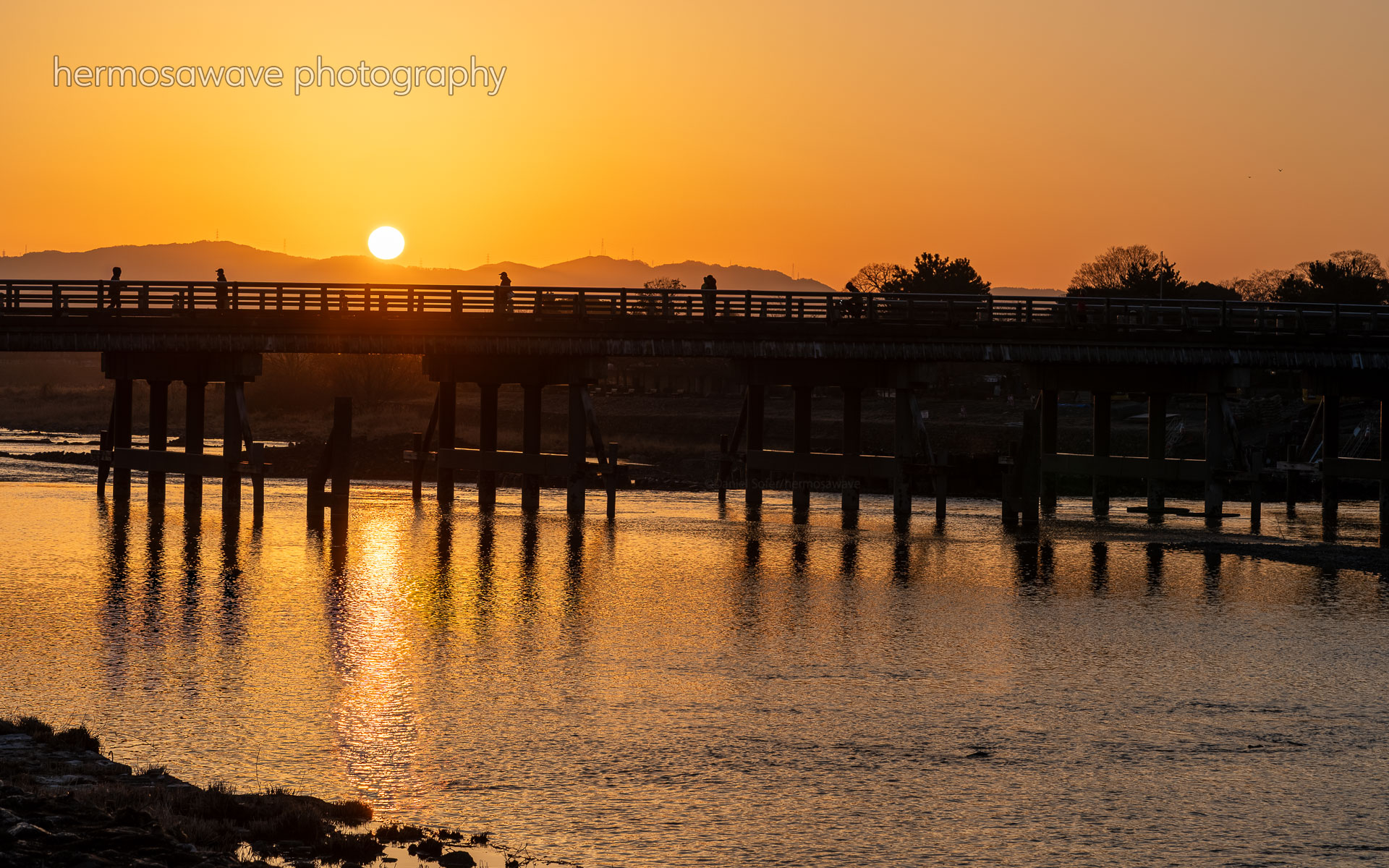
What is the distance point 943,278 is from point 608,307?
256 feet

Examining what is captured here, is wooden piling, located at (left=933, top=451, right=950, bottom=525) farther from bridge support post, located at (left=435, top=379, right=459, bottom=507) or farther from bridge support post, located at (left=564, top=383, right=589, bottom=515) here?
bridge support post, located at (left=435, top=379, right=459, bottom=507)

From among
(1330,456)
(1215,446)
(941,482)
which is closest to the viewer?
Answer: (941,482)

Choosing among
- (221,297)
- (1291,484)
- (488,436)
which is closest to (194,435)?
(221,297)

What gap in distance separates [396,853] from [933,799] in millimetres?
4609

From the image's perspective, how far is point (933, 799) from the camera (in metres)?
12.4

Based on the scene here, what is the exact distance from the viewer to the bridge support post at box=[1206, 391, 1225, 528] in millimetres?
40375

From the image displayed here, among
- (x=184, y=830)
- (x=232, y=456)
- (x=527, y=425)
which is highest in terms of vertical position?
(x=527, y=425)

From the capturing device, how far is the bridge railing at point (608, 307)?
37.7 m

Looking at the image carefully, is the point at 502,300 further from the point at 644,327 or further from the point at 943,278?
the point at 943,278

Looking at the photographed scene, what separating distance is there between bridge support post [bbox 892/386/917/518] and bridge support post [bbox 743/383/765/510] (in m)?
4.11

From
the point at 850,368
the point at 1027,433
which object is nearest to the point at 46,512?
the point at 850,368

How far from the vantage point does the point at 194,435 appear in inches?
1533

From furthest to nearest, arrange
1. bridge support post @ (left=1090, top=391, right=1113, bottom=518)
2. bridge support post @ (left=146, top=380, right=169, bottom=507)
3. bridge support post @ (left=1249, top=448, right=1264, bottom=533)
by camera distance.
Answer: bridge support post @ (left=1090, top=391, right=1113, bottom=518) < bridge support post @ (left=146, top=380, right=169, bottom=507) < bridge support post @ (left=1249, top=448, right=1264, bottom=533)

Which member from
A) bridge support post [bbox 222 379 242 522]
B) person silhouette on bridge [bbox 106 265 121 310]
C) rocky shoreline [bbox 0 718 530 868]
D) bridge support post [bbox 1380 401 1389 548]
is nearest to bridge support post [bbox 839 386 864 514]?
bridge support post [bbox 1380 401 1389 548]
